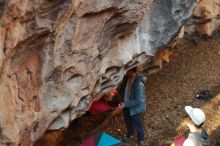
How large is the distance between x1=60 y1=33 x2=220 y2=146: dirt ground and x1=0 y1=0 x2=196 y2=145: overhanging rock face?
1.35 m

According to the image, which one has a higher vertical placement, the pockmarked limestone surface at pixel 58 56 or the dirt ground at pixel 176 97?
the pockmarked limestone surface at pixel 58 56

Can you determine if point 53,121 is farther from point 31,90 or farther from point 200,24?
point 200,24

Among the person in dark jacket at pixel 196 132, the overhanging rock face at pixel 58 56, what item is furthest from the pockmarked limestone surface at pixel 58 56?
the person in dark jacket at pixel 196 132

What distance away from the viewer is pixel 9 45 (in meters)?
3.61

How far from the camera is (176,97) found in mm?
7660

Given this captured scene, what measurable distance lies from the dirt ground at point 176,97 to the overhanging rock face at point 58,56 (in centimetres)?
135

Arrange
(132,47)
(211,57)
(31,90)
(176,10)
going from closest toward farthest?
(31,90) < (132,47) < (176,10) < (211,57)

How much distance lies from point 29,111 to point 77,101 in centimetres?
86

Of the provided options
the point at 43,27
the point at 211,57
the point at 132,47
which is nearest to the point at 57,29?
the point at 43,27

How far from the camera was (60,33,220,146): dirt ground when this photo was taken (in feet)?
22.1

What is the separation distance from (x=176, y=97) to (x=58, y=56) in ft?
12.6

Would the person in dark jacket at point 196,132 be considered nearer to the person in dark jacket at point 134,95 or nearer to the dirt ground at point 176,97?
the person in dark jacket at point 134,95

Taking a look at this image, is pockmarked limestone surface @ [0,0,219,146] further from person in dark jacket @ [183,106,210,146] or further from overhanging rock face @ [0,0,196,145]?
person in dark jacket @ [183,106,210,146]

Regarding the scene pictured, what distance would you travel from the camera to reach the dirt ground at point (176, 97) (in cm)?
672
